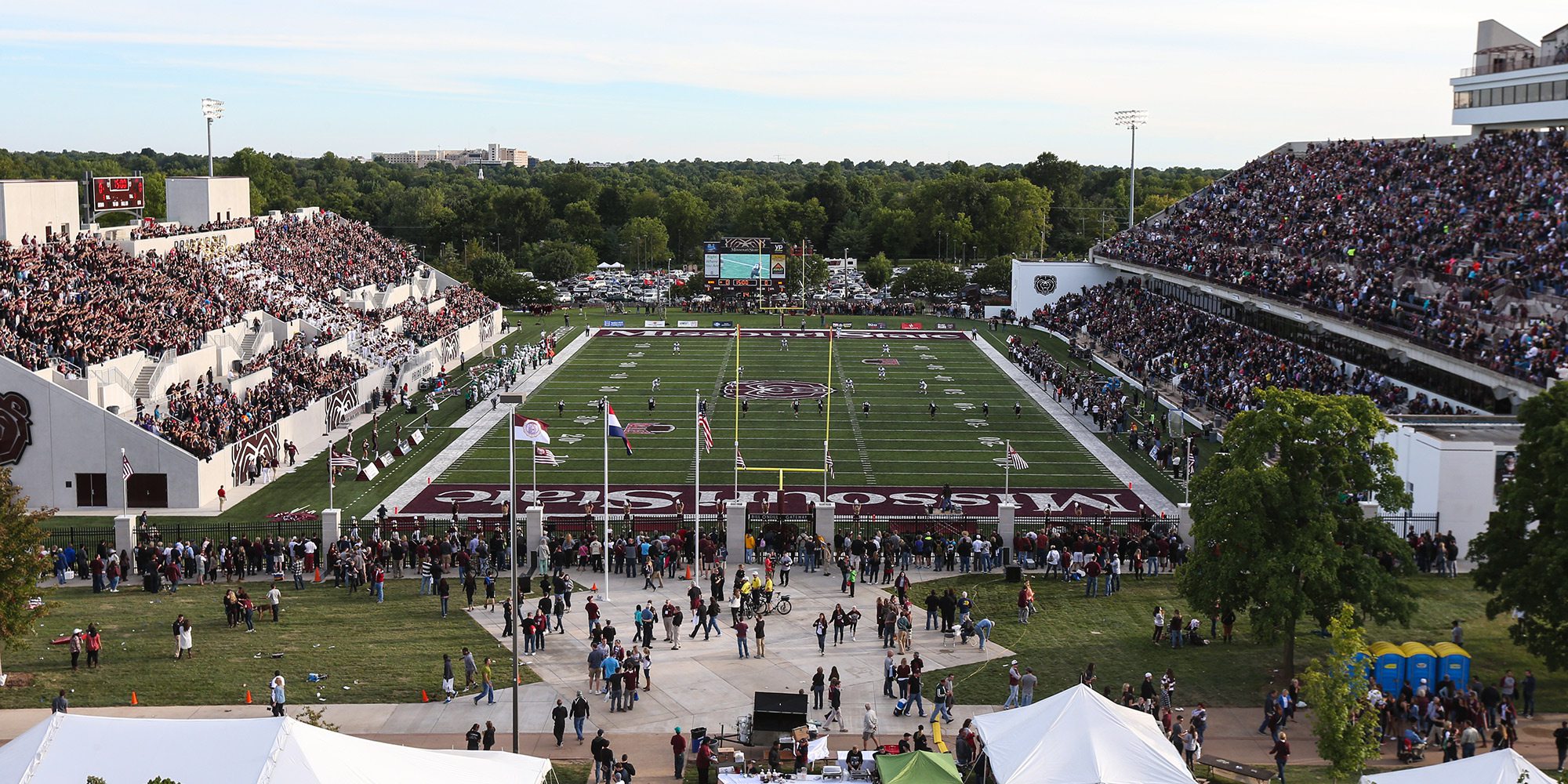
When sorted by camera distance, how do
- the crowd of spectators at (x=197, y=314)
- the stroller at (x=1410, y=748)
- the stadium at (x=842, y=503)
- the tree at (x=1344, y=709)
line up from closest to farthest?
the tree at (x=1344, y=709) → the stroller at (x=1410, y=748) → the stadium at (x=842, y=503) → the crowd of spectators at (x=197, y=314)

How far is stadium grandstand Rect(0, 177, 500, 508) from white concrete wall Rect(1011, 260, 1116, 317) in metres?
35.3

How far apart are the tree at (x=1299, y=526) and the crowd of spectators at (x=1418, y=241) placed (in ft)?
48.2

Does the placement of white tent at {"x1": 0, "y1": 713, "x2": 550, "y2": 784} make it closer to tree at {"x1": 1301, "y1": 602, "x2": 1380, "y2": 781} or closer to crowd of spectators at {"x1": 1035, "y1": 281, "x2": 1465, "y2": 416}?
tree at {"x1": 1301, "y1": 602, "x2": 1380, "y2": 781}

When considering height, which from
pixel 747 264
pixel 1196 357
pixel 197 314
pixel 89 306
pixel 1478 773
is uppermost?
pixel 747 264

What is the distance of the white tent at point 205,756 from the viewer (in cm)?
1617

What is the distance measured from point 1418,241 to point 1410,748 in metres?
35.4

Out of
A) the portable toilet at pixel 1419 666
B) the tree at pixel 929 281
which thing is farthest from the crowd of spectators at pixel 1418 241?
the tree at pixel 929 281

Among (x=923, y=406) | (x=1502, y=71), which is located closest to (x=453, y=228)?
(x=923, y=406)

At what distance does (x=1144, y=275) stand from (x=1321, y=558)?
180 feet

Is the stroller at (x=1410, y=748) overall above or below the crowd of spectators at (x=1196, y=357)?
below

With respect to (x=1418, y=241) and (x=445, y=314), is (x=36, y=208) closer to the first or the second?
(x=445, y=314)

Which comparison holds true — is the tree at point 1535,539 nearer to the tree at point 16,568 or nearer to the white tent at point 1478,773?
the white tent at point 1478,773

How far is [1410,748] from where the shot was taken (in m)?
21.5

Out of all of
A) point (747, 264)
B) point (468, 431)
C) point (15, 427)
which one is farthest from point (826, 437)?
point (747, 264)
